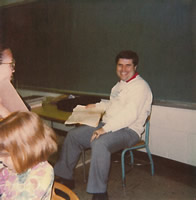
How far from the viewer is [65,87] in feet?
10.9

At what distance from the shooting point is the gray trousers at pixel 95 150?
6.51 feet

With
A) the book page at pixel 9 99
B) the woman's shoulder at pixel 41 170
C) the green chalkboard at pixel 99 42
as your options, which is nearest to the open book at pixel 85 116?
the green chalkboard at pixel 99 42

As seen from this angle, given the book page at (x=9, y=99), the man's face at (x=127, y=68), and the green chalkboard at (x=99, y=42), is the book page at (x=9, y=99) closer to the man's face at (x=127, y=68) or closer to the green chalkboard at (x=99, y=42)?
the man's face at (x=127, y=68)

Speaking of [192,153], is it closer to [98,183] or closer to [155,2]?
[98,183]

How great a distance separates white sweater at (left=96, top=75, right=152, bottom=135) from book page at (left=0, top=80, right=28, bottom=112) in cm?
100

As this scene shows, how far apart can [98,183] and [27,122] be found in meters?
1.16

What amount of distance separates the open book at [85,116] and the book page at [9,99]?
85 cm

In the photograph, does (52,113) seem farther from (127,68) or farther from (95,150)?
(127,68)

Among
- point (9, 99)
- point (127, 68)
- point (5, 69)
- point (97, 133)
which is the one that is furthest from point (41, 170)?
point (127, 68)

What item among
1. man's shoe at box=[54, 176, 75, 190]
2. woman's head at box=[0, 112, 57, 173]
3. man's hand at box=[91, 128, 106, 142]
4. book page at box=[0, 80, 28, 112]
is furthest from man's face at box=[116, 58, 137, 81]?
woman's head at box=[0, 112, 57, 173]

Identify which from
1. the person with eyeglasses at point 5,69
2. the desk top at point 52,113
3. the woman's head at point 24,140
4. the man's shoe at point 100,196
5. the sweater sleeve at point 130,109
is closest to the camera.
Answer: the woman's head at point 24,140

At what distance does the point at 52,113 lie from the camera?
2.42m

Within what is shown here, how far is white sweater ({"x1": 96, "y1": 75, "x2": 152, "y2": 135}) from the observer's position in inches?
83.1

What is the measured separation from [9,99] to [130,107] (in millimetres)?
1148
